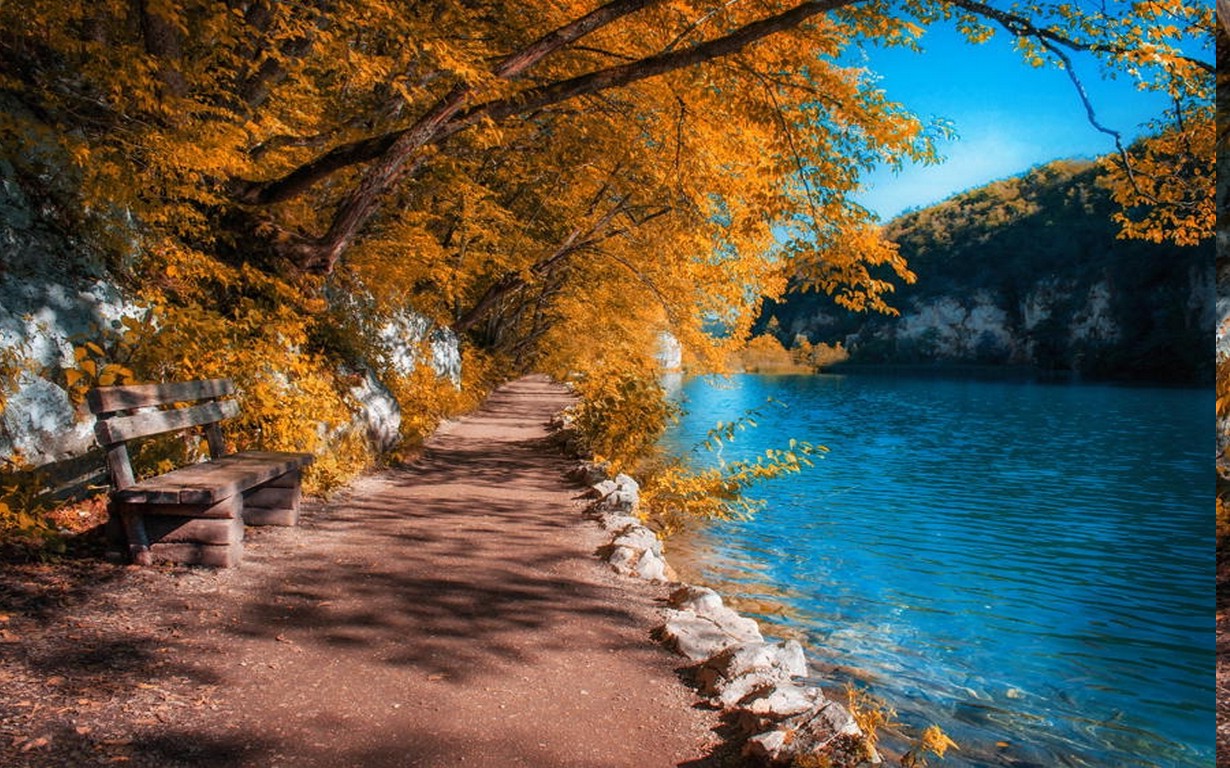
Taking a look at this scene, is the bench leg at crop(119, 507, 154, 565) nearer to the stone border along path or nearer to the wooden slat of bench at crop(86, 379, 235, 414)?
the stone border along path

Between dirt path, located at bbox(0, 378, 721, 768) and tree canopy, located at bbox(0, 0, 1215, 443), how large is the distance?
277 cm

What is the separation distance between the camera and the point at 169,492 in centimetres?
441

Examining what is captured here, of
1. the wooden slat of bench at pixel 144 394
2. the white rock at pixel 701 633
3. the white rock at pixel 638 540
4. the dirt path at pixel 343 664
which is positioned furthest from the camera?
the white rock at pixel 638 540

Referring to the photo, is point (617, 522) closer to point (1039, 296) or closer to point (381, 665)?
point (381, 665)

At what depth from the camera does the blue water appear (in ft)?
17.7

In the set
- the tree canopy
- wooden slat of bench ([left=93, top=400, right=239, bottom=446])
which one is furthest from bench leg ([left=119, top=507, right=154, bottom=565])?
the tree canopy

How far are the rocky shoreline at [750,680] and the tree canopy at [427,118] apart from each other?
218cm

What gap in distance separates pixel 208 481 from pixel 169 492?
0.84 ft

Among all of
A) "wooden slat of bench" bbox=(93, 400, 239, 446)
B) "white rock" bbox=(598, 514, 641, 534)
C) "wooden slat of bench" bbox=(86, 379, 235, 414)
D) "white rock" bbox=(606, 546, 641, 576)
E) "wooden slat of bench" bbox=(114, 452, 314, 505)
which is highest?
"wooden slat of bench" bbox=(86, 379, 235, 414)

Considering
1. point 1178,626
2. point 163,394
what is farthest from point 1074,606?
point 163,394

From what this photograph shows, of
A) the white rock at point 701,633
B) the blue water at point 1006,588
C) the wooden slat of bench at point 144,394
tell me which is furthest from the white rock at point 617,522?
the wooden slat of bench at point 144,394

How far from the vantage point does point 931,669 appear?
6.37m

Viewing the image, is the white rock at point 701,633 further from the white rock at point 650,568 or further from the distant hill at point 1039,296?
the distant hill at point 1039,296

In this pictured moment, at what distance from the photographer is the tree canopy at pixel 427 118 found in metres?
5.48
